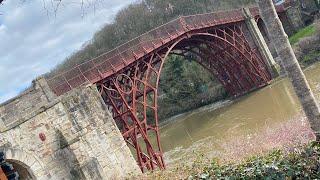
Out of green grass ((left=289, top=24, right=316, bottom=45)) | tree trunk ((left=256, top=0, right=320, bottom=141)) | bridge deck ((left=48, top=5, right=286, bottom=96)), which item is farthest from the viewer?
green grass ((left=289, top=24, right=316, bottom=45))

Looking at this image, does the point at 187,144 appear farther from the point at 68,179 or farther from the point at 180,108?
the point at 180,108

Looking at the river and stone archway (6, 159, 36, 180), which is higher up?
stone archway (6, 159, 36, 180)

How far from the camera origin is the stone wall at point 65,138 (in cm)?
1419

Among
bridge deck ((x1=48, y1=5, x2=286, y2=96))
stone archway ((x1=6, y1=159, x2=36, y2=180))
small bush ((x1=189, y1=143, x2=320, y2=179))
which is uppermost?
bridge deck ((x1=48, y1=5, x2=286, y2=96))

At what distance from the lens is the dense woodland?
46.3 m

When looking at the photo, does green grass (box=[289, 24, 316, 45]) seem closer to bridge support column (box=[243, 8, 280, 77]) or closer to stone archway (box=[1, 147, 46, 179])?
bridge support column (box=[243, 8, 280, 77])

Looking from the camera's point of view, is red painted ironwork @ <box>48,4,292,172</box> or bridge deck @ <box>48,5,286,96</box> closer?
bridge deck @ <box>48,5,286,96</box>

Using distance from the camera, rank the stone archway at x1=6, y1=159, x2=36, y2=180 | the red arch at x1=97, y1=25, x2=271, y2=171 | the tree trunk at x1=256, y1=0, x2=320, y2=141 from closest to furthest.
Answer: the tree trunk at x1=256, y1=0, x2=320, y2=141 < the stone archway at x1=6, y1=159, x2=36, y2=180 < the red arch at x1=97, y1=25, x2=271, y2=171

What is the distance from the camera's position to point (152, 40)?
84.3 feet

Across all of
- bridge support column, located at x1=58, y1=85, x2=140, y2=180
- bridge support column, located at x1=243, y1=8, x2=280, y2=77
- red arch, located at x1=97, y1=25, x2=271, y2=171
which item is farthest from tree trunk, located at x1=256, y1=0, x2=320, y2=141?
bridge support column, located at x1=243, y1=8, x2=280, y2=77

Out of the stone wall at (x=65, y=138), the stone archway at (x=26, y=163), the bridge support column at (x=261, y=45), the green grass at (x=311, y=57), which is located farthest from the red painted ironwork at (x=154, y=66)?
the stone archway at (x=26, y=163)

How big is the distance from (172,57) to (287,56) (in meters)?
40.0

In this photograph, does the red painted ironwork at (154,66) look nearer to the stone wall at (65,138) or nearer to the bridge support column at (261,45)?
the bridge support column at (261,45)

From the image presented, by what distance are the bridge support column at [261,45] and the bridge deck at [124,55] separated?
540 cm
